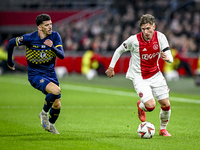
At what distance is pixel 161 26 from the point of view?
25531 millimetres

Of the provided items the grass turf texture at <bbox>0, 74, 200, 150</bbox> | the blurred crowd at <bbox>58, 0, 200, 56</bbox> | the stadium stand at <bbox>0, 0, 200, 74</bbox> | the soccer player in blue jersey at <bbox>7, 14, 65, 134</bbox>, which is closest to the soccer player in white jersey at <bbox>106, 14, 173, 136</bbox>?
the grass turf texture at <bbox>0, 74, 200, 150</bbox>

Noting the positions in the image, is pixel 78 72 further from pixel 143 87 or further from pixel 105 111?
pixel 143 87

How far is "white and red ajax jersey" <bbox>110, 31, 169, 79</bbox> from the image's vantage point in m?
7.40

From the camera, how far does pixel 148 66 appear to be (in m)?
7.54

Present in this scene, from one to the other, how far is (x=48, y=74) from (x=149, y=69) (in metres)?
1.93

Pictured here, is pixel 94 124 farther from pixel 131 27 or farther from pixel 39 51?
pixel 131 27

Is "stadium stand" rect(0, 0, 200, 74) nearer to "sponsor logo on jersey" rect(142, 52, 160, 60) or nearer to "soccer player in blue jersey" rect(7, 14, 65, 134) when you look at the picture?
"sponsor logo on jersey" rect(142, 52, 160, 60)

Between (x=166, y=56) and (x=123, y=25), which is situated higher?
(x=166, y=56)

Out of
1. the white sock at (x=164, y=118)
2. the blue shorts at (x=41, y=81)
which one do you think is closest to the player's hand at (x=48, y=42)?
the blue shorts at (x=41, y=81)

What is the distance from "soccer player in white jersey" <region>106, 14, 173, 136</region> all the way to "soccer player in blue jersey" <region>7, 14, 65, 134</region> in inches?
42.7

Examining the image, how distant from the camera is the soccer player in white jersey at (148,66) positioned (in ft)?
23.8

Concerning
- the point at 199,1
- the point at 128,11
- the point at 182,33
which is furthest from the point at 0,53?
the point at 199,1

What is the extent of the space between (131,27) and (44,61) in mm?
19953

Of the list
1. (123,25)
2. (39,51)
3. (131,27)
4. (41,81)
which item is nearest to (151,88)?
(41,81)
